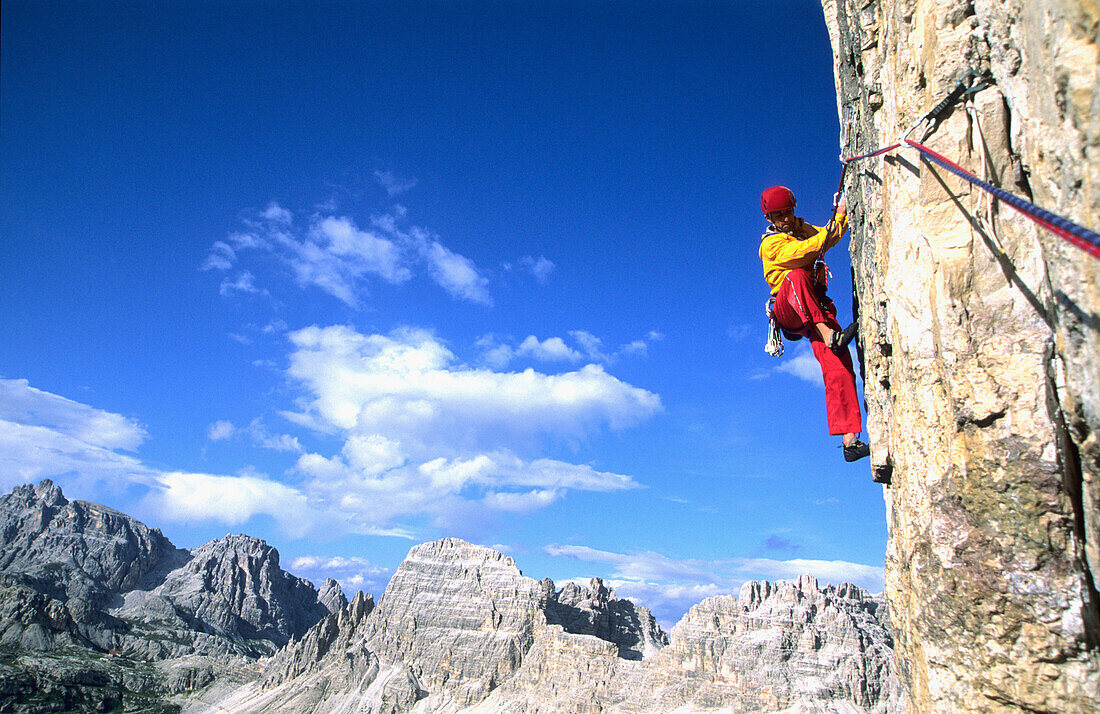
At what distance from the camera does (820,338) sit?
7.70 m

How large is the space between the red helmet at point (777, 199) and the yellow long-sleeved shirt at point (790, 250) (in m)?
0.30

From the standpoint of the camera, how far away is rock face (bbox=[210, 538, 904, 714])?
8112 cm

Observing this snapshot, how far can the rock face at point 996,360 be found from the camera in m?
3.89

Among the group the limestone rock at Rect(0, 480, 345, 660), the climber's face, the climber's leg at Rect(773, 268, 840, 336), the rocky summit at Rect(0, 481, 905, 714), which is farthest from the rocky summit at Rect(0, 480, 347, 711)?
the climber's face

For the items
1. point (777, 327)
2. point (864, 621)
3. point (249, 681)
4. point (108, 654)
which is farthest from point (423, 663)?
point (777, 327)

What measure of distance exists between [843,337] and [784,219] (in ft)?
4.99

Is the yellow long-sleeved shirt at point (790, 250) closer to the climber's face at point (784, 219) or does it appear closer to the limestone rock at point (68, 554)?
the climber's face at point (784, 219)

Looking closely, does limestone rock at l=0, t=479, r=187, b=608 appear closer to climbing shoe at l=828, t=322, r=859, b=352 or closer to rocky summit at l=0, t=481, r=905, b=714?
rocky summit at l=0, t=481, r=905, b=714

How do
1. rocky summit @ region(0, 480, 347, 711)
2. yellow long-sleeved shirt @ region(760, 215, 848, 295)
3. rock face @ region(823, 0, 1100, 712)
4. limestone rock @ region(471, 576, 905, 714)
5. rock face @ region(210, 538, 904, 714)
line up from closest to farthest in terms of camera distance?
rock face @ region(823, 0, 1100, 712), yellow long-sleeved shirt @ region(760, 215, 848, 295), limestone rock @ region(471, 576, 905, 714), rock face @ region(210, 538, 904, 714), rocky summit @ region(0, 480, 347, 711)

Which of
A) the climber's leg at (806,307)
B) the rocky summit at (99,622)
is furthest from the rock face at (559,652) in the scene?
the climber's leg at (806,307)

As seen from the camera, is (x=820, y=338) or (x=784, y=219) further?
(x=784, y=219)

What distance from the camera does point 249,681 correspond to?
13112cm

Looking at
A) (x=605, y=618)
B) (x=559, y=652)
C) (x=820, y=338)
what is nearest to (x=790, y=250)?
(x=820, y=338)

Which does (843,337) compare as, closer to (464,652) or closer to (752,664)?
(752,664)
